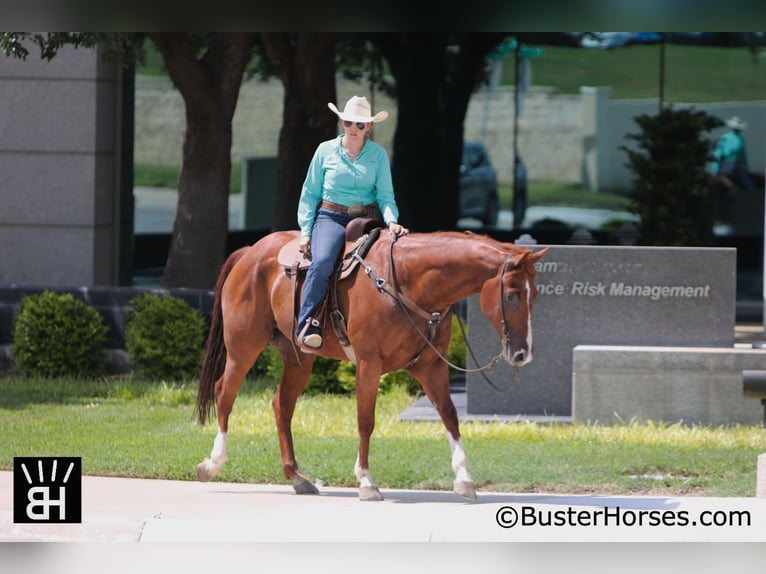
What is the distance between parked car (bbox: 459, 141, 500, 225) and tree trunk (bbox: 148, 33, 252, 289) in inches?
281

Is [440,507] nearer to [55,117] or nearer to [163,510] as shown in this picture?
[163,510]

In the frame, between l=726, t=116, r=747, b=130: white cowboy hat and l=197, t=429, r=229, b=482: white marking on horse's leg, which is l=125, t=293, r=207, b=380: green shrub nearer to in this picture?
l=197, t=429, r=229, b=482: white marking on horse's leg

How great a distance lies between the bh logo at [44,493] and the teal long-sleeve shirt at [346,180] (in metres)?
2.27

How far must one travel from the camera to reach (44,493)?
938cm

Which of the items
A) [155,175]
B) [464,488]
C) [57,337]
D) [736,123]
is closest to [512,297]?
[464,488]

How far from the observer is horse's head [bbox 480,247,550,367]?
30.1 feet

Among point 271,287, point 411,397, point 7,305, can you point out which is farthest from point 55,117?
point 271,287

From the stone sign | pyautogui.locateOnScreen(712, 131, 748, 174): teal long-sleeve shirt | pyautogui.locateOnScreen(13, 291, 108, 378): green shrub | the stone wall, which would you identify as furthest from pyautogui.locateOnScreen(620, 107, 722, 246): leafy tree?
pyautogui.locateOnScreen(13, 291, 108, 378): green shrub

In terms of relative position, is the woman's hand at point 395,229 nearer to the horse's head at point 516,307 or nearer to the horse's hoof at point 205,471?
the horse's head at point 516,307

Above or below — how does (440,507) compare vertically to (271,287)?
below

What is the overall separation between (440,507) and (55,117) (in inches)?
460

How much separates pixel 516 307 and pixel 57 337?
890cm

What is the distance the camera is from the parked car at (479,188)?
2494 cm

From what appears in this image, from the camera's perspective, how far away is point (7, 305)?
17562mm
